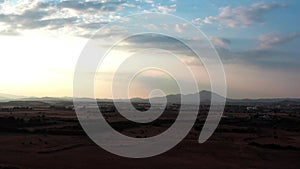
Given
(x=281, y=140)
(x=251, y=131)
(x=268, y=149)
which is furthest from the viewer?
(x=251, y=131)

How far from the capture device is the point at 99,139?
3306 cm

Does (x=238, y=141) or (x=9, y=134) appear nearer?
(x=238, y=141)

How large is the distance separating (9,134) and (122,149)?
14097mm

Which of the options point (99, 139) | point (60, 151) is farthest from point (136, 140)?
point (60, 151)

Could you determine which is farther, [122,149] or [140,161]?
[122,149]

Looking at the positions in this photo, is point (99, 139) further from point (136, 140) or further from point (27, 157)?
point (27, 157)

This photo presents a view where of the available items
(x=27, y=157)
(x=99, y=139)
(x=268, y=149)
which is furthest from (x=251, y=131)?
(x=27, y=157)

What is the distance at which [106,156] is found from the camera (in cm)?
2491

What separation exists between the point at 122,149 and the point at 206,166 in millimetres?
6978

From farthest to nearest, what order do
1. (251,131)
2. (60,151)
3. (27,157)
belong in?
(251,131)
(60,151)
(27,157)

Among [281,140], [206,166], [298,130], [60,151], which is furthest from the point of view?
[298,130]

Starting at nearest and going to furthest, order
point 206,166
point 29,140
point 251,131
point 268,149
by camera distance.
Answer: point 206,166, point 268,149, point 29,140, point 251,131

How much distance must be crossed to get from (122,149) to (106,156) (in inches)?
104

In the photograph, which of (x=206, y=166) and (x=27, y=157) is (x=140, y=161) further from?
(x=27, y=157)
